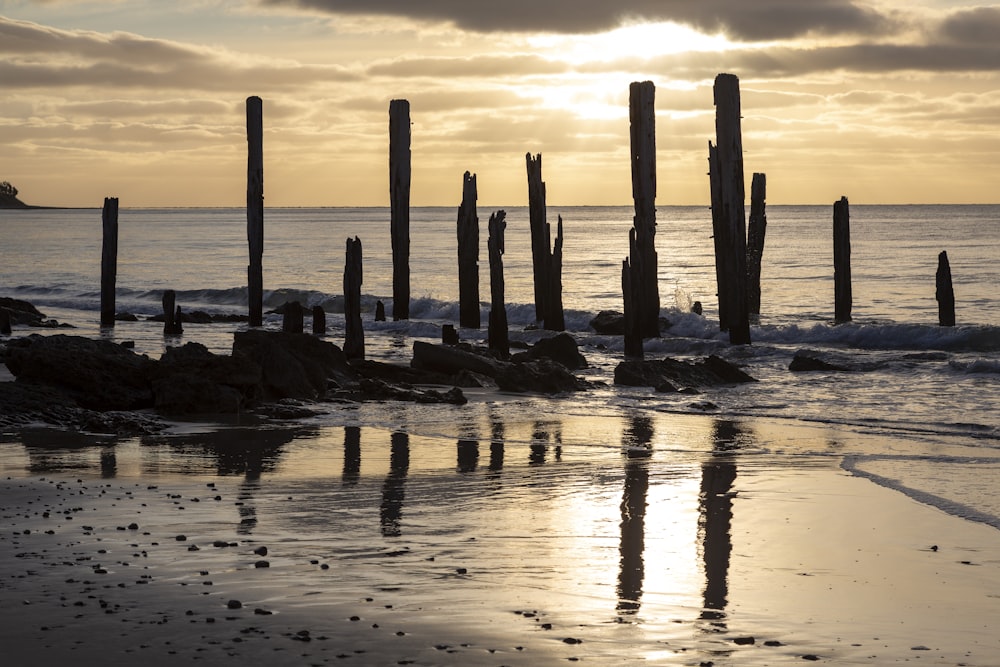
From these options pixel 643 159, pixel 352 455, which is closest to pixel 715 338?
pixel 643 159

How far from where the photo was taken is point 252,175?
1029 inches

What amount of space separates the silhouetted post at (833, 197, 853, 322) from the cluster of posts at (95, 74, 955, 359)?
0.08 ft

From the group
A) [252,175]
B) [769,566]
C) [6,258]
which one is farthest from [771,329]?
[6,258]

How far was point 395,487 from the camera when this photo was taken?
392 inches

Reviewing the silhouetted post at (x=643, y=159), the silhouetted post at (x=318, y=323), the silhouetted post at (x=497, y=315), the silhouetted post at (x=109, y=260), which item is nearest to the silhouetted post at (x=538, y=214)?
the silhouetted post at (x=643, y=159)

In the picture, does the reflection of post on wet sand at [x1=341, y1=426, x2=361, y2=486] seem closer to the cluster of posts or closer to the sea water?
the sea water

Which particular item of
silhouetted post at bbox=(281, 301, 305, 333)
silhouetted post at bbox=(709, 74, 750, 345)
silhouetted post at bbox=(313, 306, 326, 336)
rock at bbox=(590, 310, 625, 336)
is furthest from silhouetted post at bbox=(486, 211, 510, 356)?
rock at bbox=(590, 310, 625, 336)

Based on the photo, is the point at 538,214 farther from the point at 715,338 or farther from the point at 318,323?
the point at 318,323

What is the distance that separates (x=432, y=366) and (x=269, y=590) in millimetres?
12180

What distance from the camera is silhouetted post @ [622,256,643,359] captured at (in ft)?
70.2

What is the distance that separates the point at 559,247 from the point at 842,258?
6.50 m

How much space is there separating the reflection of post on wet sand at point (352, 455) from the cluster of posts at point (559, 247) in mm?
6732

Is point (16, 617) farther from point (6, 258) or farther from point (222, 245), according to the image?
point (222, 245)

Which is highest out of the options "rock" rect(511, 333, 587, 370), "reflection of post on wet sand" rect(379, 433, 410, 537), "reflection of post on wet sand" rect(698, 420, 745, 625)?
"rock" rect(511, 333, 587, 370)
